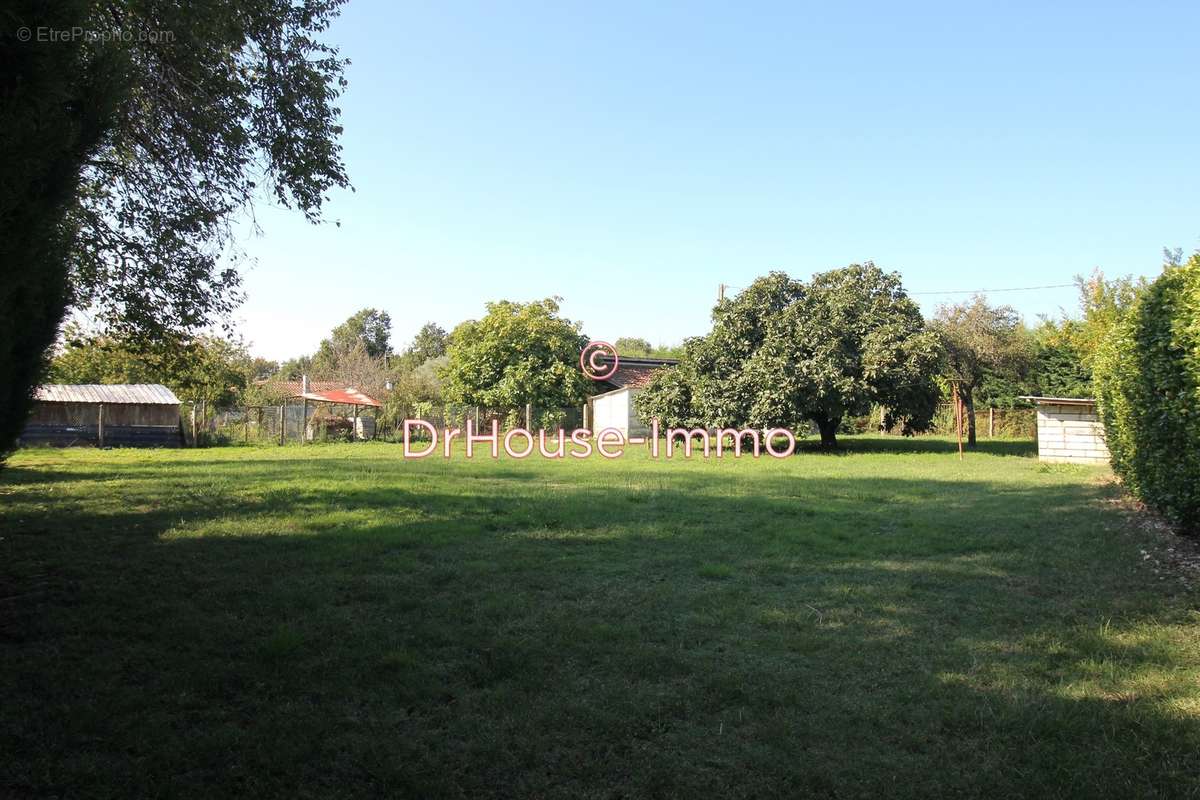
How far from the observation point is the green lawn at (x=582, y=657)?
111 inches

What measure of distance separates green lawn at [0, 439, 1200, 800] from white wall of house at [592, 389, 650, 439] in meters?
21.2

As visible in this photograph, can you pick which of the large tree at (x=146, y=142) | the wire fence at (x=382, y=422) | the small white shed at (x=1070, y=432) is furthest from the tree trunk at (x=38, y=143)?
the wire fence at (x=382, y=422)

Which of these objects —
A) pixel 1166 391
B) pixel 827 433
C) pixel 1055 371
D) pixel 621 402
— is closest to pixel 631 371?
pixel 621 402

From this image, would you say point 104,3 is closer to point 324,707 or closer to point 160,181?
point 160,181

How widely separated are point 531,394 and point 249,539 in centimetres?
2240

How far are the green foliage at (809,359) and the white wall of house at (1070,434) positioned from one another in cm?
340

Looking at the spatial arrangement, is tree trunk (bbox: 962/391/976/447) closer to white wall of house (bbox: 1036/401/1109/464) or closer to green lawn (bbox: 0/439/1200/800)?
white wall of house (bbox: 1036/401/1109/464)

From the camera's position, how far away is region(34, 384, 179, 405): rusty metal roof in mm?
22312

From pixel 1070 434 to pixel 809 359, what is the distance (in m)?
6.65

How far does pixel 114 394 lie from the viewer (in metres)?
23.6

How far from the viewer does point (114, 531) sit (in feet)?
23.1

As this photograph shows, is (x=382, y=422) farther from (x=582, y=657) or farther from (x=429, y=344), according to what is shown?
(x=429, y=344)

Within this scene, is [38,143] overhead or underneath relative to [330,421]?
overhead

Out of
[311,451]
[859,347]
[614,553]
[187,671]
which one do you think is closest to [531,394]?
[311,451]
